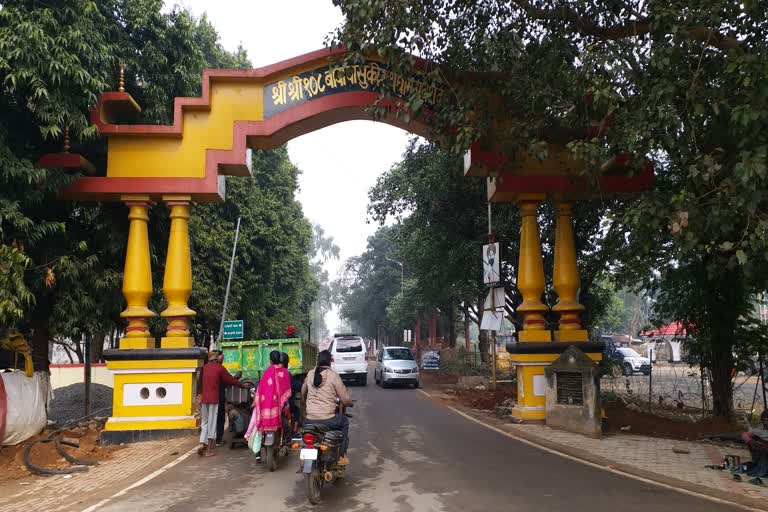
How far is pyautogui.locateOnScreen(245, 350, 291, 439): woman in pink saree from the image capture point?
28.3ft

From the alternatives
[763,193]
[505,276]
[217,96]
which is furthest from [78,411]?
Answer: [763,193]

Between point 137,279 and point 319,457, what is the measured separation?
6.78m

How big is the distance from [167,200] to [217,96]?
2.30m

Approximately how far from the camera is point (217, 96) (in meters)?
12.4

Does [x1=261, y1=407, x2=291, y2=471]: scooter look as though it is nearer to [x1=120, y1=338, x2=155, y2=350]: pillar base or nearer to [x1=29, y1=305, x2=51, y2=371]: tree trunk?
[x1=120, y1=338, x2=155, y2=350]: pillar base

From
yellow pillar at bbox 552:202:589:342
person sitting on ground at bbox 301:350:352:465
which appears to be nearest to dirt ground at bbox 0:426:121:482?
person sitting on ground at bbox 301:350:352:465

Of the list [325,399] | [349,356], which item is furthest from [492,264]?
[349,356]

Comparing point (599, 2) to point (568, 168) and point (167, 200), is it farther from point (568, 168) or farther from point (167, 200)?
point (167, 200)

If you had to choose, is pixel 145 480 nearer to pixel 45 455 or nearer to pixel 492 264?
pixel 45 455

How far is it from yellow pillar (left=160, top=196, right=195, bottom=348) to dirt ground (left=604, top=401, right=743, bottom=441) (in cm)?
854

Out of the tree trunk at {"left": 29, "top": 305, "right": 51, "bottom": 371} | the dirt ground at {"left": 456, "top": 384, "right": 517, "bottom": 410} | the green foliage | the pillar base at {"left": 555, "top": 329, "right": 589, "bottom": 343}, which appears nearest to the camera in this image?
the tree trunk at {"left": 29, "top": 305, "right": 51, "bottom": 371}

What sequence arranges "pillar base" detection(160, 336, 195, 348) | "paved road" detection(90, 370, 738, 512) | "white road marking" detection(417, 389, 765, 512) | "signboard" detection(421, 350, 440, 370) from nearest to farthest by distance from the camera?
1. "paved road" detection(90, 370, 738, 512)
2. "white road marking" detection(417, 389, 765, 512)
3. "pillar base" detection(160, 336, 195, 348)
4. "signboard" detection(421, 350, 440, 370)

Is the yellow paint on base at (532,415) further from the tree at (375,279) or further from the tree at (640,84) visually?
the tree at (375,279)

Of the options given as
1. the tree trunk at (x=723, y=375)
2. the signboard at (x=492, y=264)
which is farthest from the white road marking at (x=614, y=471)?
the tree trunk at (x=723, y=375)
